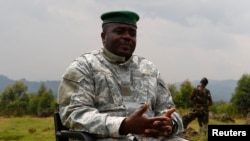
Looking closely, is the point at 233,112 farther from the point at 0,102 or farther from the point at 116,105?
the point at 116,105

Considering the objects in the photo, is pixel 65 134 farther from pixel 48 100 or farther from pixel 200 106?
pixel 48 100

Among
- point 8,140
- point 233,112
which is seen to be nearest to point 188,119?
point 8,140

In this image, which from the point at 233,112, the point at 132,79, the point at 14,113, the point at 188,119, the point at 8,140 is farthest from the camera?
the point at 233,112

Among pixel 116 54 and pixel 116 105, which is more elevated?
pixel 116 54

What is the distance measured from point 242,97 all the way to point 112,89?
44.9 meters

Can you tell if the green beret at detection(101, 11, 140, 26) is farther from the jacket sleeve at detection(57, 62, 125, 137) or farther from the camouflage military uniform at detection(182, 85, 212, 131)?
the camouflage military uniform at detection(182, 85, 212, 131)

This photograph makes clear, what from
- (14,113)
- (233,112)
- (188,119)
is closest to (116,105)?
(188,119)

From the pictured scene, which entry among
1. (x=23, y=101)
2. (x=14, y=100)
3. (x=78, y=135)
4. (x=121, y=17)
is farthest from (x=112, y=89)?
(x=14, y=100)

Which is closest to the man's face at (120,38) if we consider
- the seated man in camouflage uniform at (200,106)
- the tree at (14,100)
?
the seated man in camouflage uniform at (200,106)

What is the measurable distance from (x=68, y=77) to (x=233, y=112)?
44715 millimetres

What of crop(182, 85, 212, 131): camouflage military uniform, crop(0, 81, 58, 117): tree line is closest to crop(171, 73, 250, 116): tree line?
crop(0, 81, 58, 117): tree line

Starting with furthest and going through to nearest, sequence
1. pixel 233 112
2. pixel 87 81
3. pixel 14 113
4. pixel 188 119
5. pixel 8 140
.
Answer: pixel 233 112 < pixel 14 113 < pixel 8 140 < pixel 188 119 < pixel 87 81

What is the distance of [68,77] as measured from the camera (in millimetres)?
2939

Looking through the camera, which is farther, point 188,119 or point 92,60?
point 188,119
